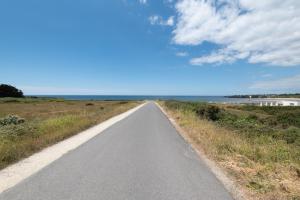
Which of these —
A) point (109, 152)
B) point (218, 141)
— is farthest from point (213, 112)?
point (109, 152)

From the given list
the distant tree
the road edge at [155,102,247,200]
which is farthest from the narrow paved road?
the distant tree

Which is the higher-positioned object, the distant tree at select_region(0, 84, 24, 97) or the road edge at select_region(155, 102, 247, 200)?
the distant tree at select_region(0, 84, 24, 97)

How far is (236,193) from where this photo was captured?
5090 mm

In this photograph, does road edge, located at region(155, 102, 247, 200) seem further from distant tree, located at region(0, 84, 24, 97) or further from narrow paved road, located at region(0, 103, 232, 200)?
distant tree, located at region(0, 84, 24, 97)

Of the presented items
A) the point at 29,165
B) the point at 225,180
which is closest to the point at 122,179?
the point at 225,180

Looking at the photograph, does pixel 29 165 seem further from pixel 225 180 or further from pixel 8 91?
pixel 8 91

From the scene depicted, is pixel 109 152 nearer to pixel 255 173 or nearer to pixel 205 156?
pixel 205 156

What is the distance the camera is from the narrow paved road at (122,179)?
4812 millimetres

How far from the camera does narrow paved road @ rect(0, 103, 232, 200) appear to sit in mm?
4812

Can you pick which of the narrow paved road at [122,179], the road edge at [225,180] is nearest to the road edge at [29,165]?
the narrow paved road at [122,179]

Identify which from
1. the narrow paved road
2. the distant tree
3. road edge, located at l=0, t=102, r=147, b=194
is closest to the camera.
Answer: the narrow paved road

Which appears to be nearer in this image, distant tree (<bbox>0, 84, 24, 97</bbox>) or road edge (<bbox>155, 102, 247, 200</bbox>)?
road edge (<bbox>155, 102, 247, 200</bbox>)

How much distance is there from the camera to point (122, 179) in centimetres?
577

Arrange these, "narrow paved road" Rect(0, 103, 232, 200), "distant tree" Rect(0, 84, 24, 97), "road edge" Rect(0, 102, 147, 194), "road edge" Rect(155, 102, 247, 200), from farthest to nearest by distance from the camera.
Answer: "distant tree" Rect(0, 84, 24, 97) → "road edge" Rect(0, 102, 147, 194) → "road edge" Rect(155, 102, 247, 200) → "narrow paved road" Rect(0, 103, 232, 200)
